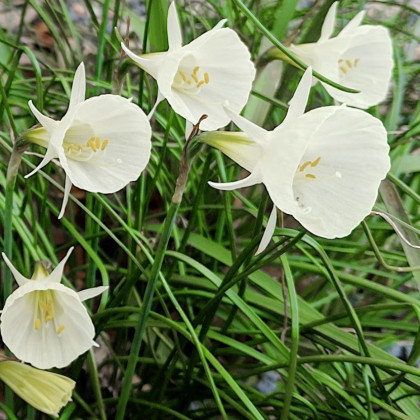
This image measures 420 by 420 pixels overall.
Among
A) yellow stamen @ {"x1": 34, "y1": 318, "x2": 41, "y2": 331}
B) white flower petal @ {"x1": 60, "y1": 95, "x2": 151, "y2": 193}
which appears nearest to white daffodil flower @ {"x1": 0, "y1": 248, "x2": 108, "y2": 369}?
yellow stamen @ {"x1": 34, "y1": 318, "x2": 41, "y2": 331}

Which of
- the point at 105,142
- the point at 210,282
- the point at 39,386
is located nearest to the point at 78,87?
the point at 105,142

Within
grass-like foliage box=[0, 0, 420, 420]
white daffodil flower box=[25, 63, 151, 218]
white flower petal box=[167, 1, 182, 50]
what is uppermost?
white flower petal box=[167, 1, 182, 50]

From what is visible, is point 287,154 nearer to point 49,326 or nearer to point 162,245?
point 162,245

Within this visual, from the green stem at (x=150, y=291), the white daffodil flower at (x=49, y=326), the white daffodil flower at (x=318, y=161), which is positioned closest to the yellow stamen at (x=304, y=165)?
the white daffodil flower at (x=318, y=161)

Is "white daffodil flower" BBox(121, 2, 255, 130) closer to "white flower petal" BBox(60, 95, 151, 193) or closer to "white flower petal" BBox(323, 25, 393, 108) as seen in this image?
"white flower petal" BBox(60, 95, 151, 193)

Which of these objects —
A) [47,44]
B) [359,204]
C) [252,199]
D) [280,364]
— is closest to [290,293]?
[280,364]

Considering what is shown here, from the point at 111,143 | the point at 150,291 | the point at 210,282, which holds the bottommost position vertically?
the point at 210,282

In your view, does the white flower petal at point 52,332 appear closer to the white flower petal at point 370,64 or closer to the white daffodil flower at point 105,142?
the white daffodil flower at point 105,142
